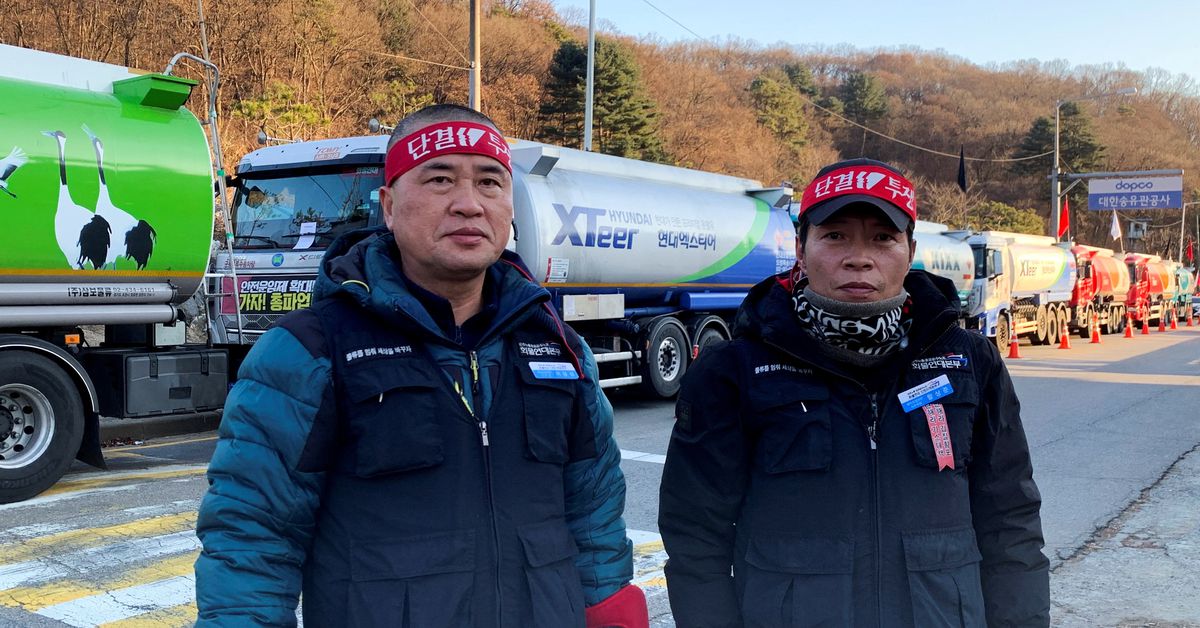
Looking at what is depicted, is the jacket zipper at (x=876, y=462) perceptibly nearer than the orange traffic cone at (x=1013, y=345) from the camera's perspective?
Yes

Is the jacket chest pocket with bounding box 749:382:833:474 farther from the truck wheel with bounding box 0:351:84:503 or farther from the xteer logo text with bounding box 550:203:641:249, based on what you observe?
the xteer logo text with bounding box 550:203:641:249

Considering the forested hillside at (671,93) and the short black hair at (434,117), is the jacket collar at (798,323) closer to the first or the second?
the short black hair at (434,117)

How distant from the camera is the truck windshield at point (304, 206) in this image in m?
10.0

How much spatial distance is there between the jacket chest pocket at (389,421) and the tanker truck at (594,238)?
643 cm

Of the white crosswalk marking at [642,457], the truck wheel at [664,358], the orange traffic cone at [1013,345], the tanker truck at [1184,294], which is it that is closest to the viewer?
the white crosswalk marking at [642,457]

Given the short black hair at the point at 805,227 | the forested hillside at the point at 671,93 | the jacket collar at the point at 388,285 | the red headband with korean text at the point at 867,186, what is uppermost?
the forested hillside at the point at 671,93

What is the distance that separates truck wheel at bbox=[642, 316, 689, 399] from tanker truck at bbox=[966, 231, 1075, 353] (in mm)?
12133

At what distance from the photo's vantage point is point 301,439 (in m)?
1.93

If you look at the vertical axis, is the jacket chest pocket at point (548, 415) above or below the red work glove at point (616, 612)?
above

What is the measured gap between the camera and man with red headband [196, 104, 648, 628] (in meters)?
1.93

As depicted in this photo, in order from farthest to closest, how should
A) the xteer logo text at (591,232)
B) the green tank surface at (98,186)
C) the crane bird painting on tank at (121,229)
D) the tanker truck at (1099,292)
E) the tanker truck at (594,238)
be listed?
the tanker truck at (1099,292) < the xteer logo text at (591,232) < the tanker truck at (594,238) < the crane bird painting on tank at (121,229) < the green tank surface at (98,186)

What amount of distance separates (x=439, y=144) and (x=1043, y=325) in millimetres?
31660

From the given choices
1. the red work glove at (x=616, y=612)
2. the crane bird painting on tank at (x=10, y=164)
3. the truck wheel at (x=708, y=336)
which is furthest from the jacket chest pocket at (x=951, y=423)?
the truck wheel at (x=708, y=336)

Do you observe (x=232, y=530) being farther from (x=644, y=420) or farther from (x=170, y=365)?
(x=644, y=420)
